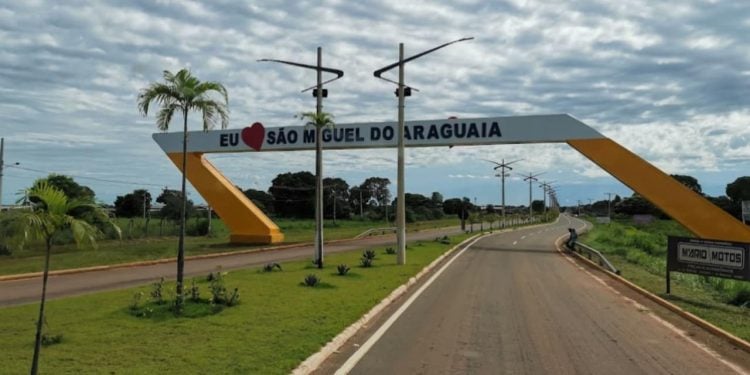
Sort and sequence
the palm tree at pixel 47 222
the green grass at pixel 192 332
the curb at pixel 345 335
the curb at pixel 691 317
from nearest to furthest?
1. the palm tree at pixel 47 222
2. the green grass at pixel 192 332
3. the curb at pixel 345 335
4. the curb at pixel 691 317

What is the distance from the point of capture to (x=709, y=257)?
15320 millimetres

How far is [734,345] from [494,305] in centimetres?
490

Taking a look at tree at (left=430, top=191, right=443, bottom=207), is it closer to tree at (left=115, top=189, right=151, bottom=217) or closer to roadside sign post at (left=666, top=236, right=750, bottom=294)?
tree at (left=115, top=189, right=151, bottom=217)

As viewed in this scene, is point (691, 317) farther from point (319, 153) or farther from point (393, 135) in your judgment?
point (393, 135)

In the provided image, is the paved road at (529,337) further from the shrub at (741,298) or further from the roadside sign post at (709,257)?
the shrub at (741,298)

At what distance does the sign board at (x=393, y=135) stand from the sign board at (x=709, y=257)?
1623 centimetres

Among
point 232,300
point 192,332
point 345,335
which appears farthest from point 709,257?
point 192,332

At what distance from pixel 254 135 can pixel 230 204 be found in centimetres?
454

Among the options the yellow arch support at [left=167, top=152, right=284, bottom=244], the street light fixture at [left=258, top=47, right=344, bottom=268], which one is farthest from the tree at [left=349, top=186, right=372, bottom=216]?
the street light fixture at [left=258, top=47, right=344, bottom=268]

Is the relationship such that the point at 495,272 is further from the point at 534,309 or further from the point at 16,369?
the point at 16,369

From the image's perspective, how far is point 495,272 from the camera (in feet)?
70.9

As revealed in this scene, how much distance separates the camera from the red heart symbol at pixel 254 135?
38.2 m

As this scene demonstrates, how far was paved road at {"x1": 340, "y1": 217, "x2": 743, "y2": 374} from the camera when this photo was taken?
314 inches

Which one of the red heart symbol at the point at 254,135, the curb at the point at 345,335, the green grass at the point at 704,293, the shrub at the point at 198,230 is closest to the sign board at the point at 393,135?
the red heart symbol at the point at 254,135
